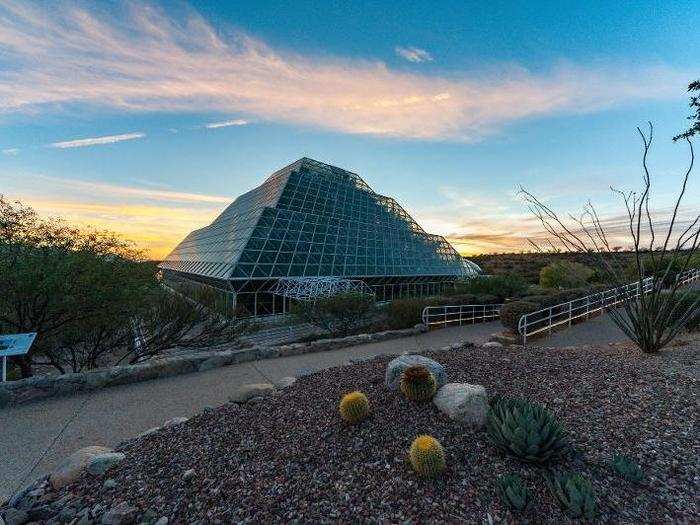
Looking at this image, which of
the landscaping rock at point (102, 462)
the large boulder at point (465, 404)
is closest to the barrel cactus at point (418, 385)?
the large boulder at point (465, 404)

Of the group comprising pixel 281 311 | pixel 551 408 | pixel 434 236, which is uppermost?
pixel 434 236

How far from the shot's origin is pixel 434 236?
34250 mm

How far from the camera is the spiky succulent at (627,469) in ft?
9.38

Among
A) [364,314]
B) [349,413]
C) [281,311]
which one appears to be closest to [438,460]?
[349,413]

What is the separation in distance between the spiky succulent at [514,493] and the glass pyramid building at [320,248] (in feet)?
55.2

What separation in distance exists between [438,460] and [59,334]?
1144 centimetres

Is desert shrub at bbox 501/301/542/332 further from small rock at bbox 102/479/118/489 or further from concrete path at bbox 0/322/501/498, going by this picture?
small rock at bbox 102/479/118/489

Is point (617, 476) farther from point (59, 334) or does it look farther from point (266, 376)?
point (59, 334)

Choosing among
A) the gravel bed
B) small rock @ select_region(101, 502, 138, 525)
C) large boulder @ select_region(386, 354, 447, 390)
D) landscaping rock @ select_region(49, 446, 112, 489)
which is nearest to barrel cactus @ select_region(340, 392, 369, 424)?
the gravel bed

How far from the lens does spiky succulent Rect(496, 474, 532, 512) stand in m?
2.49

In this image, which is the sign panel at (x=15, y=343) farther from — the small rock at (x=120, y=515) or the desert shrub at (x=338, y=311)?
the desert shrub at (x=338, y=311)

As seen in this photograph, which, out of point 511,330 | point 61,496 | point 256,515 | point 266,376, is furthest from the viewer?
point 511,330

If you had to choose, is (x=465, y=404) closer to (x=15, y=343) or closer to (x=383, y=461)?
(x=383, y=461)

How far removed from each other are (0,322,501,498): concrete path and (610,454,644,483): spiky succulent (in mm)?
5462
